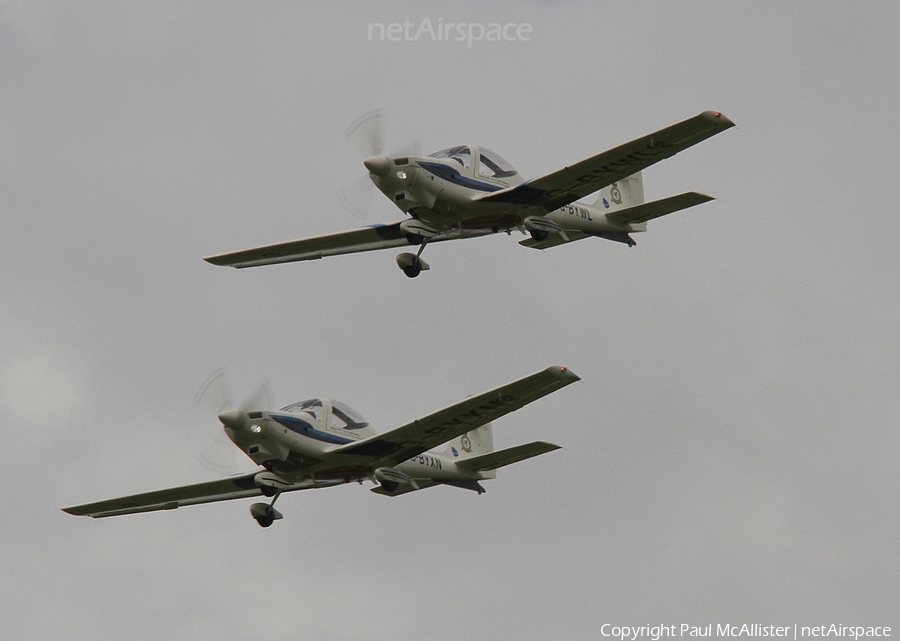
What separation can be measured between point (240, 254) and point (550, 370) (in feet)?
40.5

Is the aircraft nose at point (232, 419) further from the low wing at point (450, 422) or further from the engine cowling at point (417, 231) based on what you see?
the engine cowling at point (417, 231)

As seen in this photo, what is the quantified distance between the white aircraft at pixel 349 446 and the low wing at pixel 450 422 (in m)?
0.02

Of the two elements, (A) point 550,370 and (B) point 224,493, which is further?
(B) point 224,493

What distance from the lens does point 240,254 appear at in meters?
38.2

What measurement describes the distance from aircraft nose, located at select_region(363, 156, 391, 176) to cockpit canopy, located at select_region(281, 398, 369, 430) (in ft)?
15.0

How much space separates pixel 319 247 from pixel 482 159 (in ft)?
16.9

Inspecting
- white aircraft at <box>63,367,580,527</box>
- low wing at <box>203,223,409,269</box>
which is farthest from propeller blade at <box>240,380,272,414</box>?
low wing at <box>203,223,409,269</box>

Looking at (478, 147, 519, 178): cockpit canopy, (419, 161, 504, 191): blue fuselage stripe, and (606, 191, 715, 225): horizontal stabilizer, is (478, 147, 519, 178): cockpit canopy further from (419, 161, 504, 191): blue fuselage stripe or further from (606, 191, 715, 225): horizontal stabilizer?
(606, 191, 715, 225): horizontal stabilizer

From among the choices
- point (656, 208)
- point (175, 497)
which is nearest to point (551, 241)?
point (656, 208)

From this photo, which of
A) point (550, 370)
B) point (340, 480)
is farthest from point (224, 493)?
point (550, 370)

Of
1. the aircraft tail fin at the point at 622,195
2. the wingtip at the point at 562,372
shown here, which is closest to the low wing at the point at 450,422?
the wingtip at the point at 562,372

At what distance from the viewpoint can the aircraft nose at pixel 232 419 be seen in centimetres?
3012

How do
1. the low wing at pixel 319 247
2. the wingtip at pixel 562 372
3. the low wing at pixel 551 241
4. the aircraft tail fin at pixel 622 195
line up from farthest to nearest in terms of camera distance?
the aircraft tail fin at pixel 622 195 → the low wing at pixel 319 247 → the low wing at pixel 551 241 → the wingtip at pixel 562 372

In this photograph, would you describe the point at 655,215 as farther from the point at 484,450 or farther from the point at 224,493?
the point at 224,493
